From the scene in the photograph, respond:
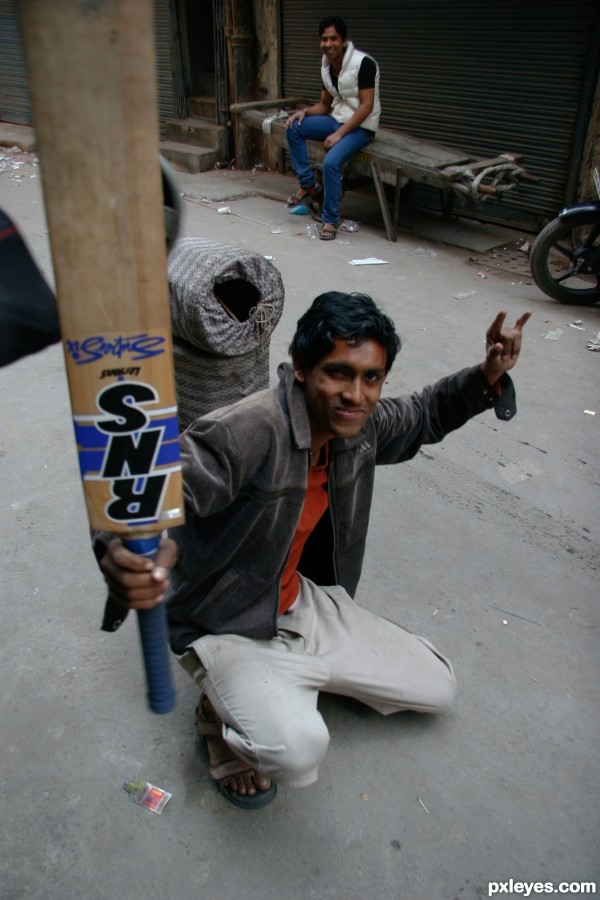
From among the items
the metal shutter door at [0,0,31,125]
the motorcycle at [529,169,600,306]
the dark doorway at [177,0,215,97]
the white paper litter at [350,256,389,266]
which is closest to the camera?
the motorcycle at [529,169,600,306]

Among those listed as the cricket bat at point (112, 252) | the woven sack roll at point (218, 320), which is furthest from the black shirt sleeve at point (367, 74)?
the cricket bat at point (112, 252)

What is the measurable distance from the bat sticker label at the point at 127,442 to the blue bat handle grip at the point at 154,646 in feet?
0.12

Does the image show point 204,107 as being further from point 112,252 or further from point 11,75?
point 112,252

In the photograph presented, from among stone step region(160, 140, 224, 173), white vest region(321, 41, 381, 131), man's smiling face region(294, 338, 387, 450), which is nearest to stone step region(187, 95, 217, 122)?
stone step region(160, 140, 224, 173)

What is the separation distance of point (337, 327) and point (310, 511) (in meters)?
0.50

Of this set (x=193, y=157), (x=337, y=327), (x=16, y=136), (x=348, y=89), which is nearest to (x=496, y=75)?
(x=348, y=89)

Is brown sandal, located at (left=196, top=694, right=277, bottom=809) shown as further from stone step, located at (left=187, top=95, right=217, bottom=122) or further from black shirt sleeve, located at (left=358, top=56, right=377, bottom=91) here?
stone step, located at (left=187, top=95, right=217, bottom=122)

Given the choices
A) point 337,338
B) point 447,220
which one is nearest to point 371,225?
point 447,220

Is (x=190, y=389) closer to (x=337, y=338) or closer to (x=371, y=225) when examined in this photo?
(x=337, y=338)

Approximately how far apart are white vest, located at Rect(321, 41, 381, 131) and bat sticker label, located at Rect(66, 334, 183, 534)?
18.8 ft

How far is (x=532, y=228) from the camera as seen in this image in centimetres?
636

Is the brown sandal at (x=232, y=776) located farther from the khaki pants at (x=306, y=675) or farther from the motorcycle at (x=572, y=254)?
the motorcycle at (x=572, y=254)

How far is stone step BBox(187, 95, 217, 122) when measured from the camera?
903cm

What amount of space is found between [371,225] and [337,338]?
17.8 feet
